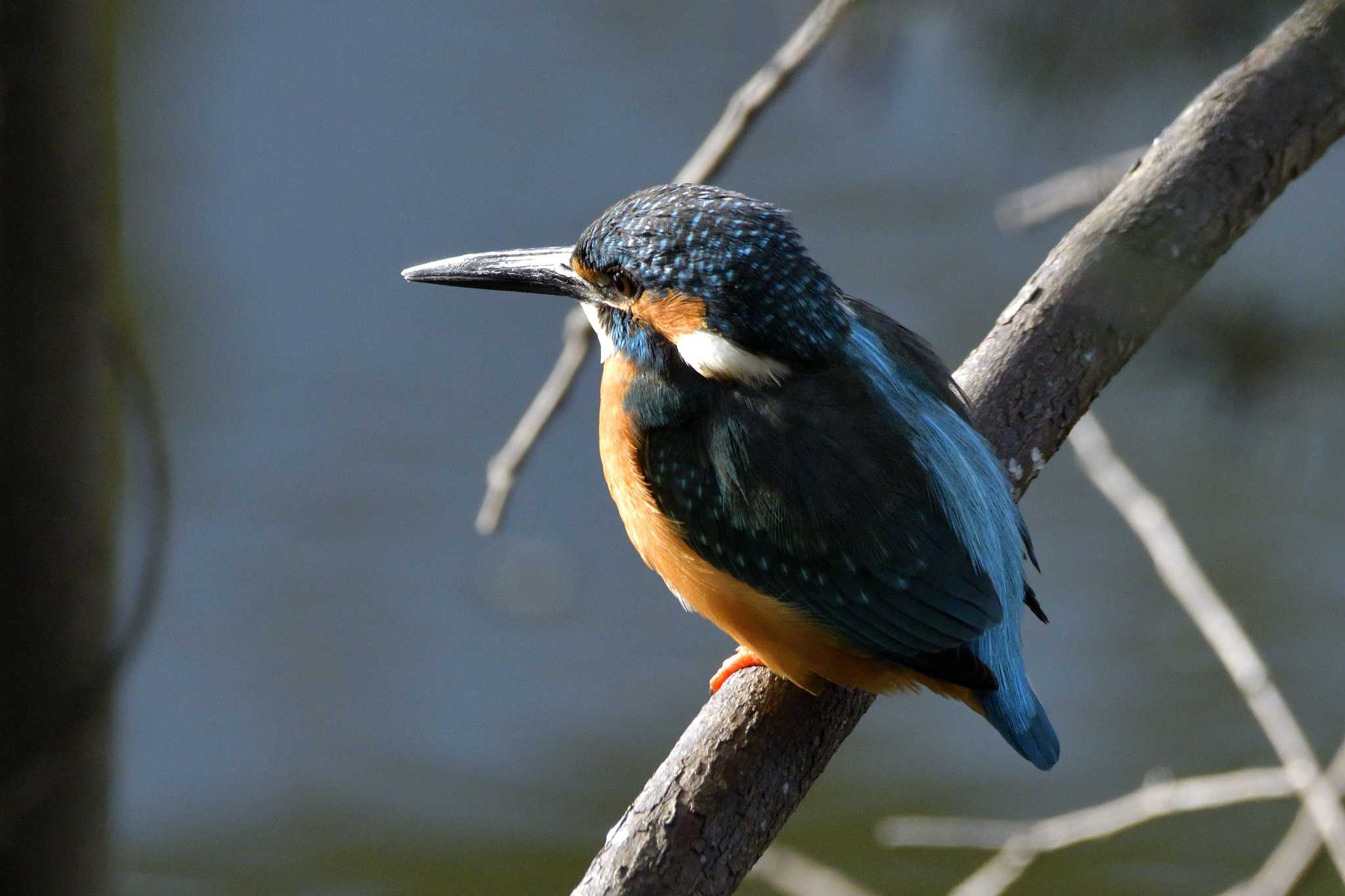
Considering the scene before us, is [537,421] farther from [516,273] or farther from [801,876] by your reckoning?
[801,876]

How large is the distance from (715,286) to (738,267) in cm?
4

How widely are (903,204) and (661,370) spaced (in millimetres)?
4335

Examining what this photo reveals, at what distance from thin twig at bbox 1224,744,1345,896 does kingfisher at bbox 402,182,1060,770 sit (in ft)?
1.92

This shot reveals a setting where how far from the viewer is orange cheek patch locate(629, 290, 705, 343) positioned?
73.0 inches

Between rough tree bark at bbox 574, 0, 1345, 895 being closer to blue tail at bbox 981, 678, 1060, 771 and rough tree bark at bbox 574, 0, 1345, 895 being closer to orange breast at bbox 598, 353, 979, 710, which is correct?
orange breast at bbox 598, 353, 979, 710

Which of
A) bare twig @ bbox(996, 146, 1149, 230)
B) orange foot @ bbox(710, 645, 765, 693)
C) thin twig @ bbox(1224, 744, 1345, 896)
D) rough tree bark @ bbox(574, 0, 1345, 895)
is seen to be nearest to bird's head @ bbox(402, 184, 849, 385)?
rough tree bark @ bbox(574, 0, 1345, 895)

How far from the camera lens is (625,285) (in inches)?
76.6

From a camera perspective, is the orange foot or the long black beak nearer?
the orange foot

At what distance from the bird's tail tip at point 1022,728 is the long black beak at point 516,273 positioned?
2.47ft

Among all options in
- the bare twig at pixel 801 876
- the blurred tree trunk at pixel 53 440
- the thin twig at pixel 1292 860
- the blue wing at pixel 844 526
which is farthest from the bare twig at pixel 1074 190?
the blurred tree trunk at pixel 53 440

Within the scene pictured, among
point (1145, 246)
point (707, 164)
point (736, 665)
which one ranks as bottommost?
point (736, 665)

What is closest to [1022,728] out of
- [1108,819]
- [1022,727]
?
[1022,727]

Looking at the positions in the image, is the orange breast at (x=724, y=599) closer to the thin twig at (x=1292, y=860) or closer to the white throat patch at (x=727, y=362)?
the white throat patch at (x=727, y=362)

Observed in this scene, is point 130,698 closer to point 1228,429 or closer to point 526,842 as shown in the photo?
point 526,842
